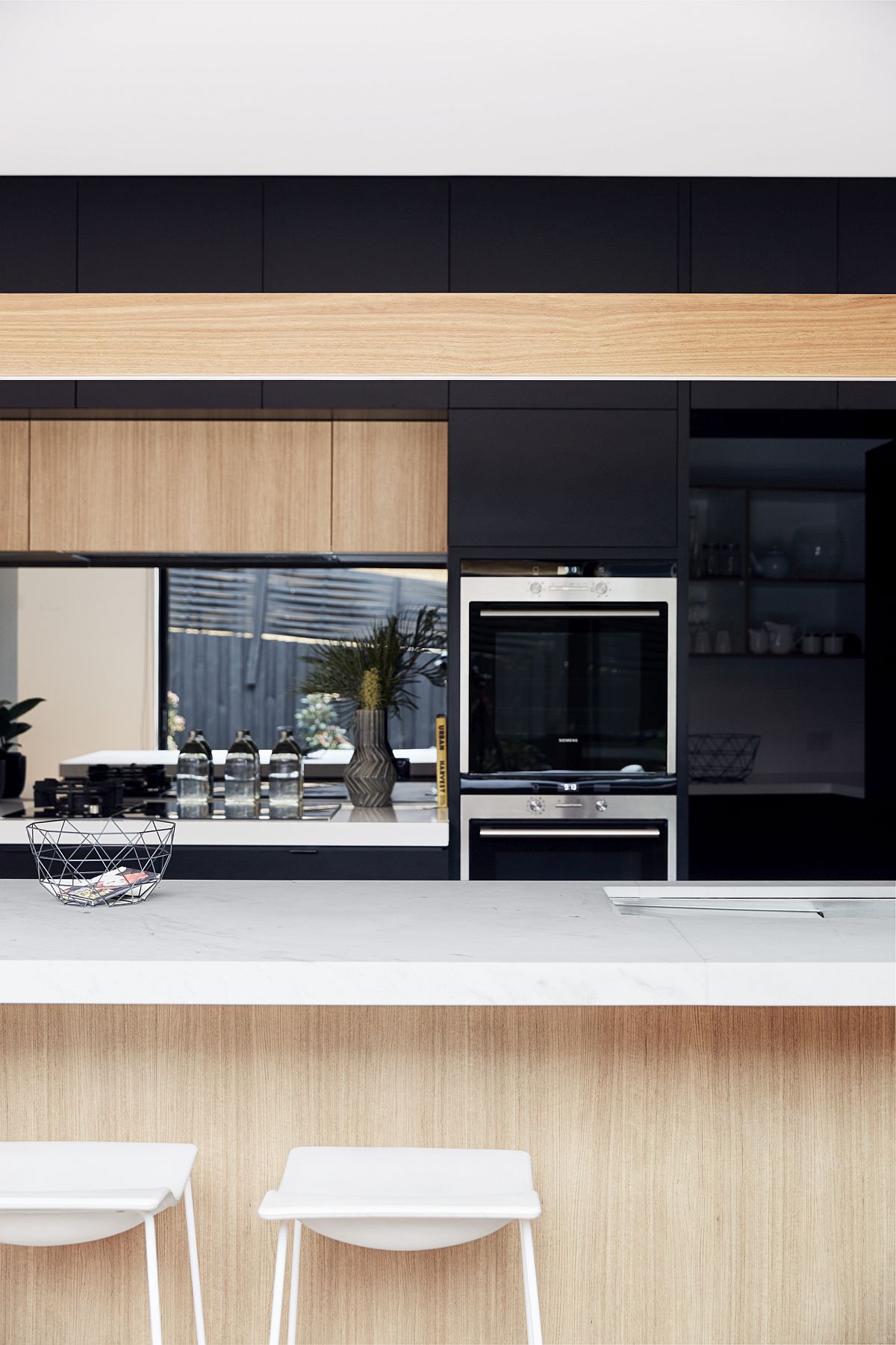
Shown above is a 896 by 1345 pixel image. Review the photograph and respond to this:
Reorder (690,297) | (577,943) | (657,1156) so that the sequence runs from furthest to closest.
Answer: (690,297)
(657,1156)
(577,943)

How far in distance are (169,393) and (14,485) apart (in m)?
0.65

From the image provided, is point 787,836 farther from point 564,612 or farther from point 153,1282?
point 153,1282

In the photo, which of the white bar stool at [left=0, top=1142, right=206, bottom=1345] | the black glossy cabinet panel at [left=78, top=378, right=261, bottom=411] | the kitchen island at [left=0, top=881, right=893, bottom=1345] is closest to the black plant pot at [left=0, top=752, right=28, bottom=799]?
the black glossy cabinet panel at [left=78, top=378, right=261, bottom=411]

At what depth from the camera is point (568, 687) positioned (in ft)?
10.7

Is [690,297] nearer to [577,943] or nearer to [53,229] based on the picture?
[53,229]

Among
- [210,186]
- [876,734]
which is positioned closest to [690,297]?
[210,186]

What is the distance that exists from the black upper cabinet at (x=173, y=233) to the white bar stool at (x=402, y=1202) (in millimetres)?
2645

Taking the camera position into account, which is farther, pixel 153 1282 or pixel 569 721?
pixel 569 721

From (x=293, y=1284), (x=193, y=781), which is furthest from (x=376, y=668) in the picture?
(x=293, y=1284)

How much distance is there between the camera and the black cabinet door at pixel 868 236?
3.28 meters

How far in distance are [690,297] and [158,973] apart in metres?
2.62

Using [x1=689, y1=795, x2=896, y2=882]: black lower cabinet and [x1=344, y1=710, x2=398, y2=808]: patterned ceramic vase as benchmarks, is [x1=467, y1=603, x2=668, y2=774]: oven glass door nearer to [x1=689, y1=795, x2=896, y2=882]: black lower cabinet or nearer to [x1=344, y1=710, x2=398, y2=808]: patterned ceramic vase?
[x1=344, y1=710, x2=398, y2=808]: patterned ceramic vase

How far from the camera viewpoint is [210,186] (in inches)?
129

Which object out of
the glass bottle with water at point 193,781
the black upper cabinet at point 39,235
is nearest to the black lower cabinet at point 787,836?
the glass bottle with water at point 193,781
